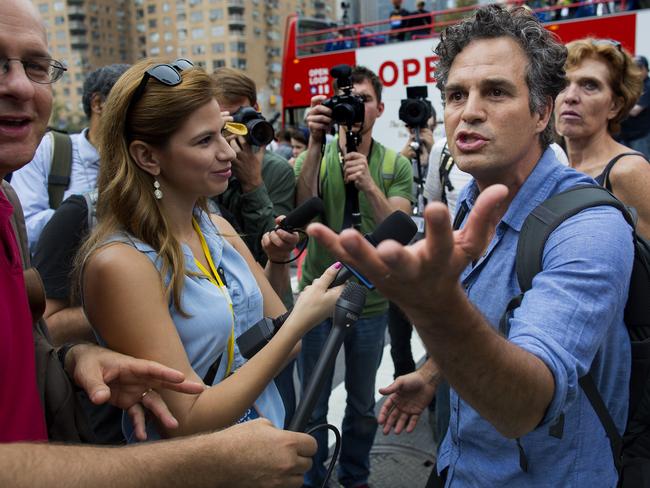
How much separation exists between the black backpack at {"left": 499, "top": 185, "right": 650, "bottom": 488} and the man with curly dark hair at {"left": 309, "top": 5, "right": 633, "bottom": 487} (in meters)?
0.02

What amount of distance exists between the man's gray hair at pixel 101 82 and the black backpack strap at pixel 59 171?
0.33 meters

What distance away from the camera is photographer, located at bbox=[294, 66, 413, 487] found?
3.02 m

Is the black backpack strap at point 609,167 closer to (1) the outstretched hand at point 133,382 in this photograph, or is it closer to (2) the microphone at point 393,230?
(2) the microphone at point 393,230

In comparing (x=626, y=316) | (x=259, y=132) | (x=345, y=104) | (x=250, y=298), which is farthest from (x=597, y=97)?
(x=250, y=298)

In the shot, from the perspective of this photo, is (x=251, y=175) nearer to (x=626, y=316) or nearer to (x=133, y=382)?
(x=133, y=382)

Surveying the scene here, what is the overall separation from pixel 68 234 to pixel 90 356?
73 cm

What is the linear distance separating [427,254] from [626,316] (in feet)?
2.74

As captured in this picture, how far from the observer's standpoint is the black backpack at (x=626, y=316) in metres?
1.34

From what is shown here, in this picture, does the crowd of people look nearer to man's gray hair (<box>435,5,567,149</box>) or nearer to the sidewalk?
man's gray hair (<box>435,5,567,149</box>)

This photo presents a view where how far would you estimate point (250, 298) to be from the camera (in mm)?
1889

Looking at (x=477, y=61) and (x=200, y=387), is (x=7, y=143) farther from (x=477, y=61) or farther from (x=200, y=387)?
(x=477, y=61)

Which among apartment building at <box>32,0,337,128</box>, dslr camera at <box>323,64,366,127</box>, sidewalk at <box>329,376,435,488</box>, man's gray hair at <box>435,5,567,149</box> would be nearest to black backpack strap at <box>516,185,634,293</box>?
man's gray hair at <box>435,5,567,149</box>

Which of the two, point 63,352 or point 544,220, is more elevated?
point 544,220

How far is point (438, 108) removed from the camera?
9609 millimetres
